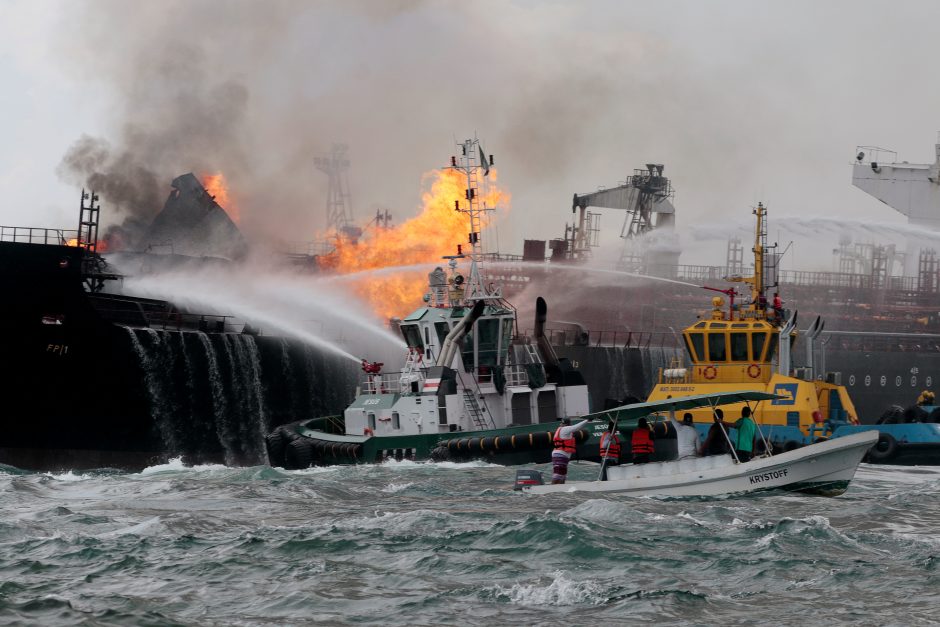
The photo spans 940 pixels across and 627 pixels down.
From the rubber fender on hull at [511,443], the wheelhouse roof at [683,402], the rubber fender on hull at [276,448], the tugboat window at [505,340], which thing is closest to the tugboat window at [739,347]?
the tugboat window at [505,340]

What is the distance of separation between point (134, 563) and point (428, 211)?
3617 cm

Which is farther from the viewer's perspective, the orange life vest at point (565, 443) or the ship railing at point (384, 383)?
the ship railing at point (384, 383)

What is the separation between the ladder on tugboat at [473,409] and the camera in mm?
39344

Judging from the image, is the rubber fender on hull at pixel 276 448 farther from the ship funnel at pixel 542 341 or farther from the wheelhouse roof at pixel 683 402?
the wheelhouse roof at pixel 683 402

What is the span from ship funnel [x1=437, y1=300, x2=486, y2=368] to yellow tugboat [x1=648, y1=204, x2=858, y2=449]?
6.42 meters

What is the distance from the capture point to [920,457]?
42.1m

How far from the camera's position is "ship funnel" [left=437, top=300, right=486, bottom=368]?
3956 cm

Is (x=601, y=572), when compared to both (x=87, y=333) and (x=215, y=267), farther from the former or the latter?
(x=215, y=267)

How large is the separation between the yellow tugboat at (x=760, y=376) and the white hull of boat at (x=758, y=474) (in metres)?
13.3

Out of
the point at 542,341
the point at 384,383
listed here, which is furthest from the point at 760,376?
the point at 384,383

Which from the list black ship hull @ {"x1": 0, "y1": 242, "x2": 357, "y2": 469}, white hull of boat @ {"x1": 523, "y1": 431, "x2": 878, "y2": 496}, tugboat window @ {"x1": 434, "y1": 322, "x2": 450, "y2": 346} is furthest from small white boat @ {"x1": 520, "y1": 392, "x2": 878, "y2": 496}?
black ship hull @ {"x1": 0, "y1": 242, "x2": 357, "y2": 469}

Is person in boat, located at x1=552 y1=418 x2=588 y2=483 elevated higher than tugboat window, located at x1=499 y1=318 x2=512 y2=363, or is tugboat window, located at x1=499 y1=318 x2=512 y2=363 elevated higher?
tugboat window, located at x1=499 y1=318 x2=512 y2=363

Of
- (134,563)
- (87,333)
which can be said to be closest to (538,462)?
(87,333)

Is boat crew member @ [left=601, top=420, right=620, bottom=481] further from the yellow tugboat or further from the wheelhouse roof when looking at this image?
the yellow tugboat
